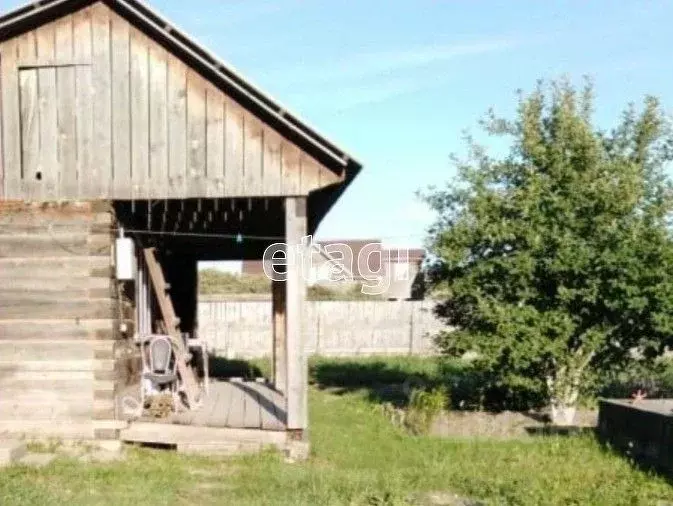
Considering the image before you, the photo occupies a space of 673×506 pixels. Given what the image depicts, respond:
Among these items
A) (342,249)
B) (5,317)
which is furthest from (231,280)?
(5,317)

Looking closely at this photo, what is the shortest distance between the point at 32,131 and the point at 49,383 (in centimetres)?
296

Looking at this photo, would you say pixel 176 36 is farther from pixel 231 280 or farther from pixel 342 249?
pixel 231 280

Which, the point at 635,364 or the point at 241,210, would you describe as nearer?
the point at 241,210

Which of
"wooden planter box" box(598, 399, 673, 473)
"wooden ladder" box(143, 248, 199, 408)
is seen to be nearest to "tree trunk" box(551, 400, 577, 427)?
"wooden planter box" box(598, 399, 673, 473)

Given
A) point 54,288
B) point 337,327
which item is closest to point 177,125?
point 54,288

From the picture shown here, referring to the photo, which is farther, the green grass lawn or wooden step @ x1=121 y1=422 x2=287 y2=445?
wooden step @ x1=121 y1=422 x2=287 y2=445

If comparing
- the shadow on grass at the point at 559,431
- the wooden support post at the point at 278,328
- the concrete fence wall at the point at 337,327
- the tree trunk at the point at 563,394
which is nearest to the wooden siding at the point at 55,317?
the wooden support post at the point at 278,328

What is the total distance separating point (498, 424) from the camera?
12.8 metres

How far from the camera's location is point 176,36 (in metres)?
9.84

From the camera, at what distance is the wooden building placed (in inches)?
398

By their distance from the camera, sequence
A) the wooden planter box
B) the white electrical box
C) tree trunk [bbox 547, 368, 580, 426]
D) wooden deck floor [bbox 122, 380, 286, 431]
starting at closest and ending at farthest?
the wooden planter box, the white electrical box, wooden deck floor [bbox 122, 380, 286, 431], tree trunk [bbox 547, 368, 580, 426]

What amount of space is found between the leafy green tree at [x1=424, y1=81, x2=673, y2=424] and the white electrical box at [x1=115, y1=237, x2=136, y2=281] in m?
5.26

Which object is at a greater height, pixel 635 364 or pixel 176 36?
pixel 176 36

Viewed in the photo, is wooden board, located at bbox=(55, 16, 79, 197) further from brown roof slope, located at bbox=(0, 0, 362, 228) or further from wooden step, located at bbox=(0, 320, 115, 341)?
wooden step, located at bbox=(0, 320, 115, 341)
